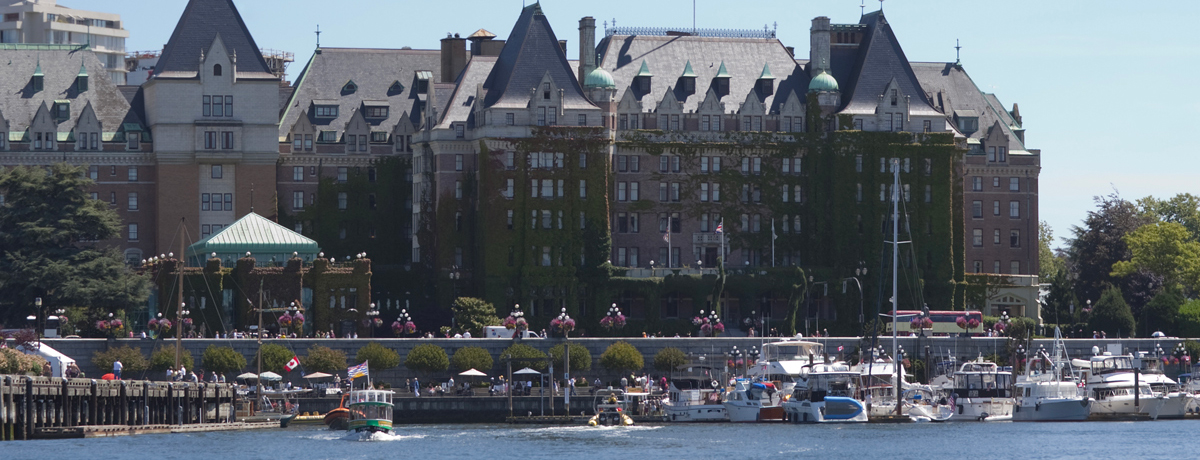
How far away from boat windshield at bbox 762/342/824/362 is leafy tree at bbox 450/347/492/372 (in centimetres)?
1718

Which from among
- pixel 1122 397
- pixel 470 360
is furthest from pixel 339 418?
pixel 1122 397

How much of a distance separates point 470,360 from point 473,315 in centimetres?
1211

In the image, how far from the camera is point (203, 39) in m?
172

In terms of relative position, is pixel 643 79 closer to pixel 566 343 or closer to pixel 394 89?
pixel 394 89

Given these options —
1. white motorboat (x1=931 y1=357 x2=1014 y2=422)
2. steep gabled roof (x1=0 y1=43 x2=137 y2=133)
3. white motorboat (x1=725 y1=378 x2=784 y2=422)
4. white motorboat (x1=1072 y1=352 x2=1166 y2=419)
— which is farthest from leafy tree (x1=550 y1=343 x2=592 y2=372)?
steep gabled roof (x1=0 y1=43 x2=137 y2=133)

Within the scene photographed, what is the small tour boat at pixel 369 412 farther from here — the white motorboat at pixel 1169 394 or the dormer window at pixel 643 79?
the dormer window at pixel 643 79

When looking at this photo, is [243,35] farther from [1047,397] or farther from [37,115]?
[1047,397]

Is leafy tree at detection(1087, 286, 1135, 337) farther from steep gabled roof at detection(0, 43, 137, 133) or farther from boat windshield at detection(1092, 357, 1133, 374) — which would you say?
steep gabled roof at detection(0, 43, 137, 133)

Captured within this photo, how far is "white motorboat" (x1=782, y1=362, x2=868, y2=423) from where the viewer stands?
447 ft

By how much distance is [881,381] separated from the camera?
14200 centimetres

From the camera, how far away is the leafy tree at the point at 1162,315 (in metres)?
166

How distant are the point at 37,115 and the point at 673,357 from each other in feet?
172

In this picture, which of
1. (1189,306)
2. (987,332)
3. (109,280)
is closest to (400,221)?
(109,280)

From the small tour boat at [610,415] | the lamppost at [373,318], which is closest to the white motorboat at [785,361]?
the small tour boat at [610,415]
